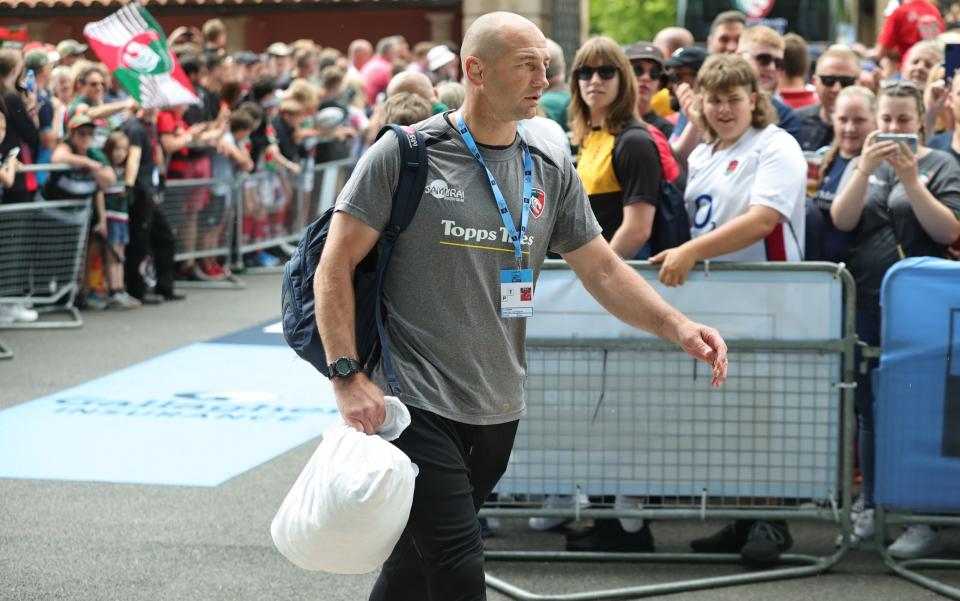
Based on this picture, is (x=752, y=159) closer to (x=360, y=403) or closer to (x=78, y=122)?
(x=360, y=403)

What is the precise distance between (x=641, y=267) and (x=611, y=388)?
0.52 metres

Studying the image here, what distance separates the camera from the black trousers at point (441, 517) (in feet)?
12.5

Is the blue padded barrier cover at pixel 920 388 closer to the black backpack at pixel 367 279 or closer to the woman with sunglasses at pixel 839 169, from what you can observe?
the woman with sunglasses at pixel 839 169

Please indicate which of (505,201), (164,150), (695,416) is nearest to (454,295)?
(505,201)

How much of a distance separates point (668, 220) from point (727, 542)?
1.42 metres

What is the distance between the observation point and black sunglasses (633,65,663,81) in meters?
7.94

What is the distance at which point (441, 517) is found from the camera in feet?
12.6

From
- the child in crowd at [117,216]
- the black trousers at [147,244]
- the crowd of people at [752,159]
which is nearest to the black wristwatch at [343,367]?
the crowd of people at [752,159]

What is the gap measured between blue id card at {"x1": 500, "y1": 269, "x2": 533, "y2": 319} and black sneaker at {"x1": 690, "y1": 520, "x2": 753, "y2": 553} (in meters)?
2.60

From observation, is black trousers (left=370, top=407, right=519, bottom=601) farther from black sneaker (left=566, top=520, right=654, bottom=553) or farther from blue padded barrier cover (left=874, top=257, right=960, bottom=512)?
blue padded barrier cover (left=874, top=257, right=960, bottom=512)

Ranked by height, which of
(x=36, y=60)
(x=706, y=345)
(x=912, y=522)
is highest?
(x=36, y=60)

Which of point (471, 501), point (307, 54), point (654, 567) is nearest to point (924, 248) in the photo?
point (654, 567)

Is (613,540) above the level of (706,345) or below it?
below

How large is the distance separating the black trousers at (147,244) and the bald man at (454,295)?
32.3 feet
